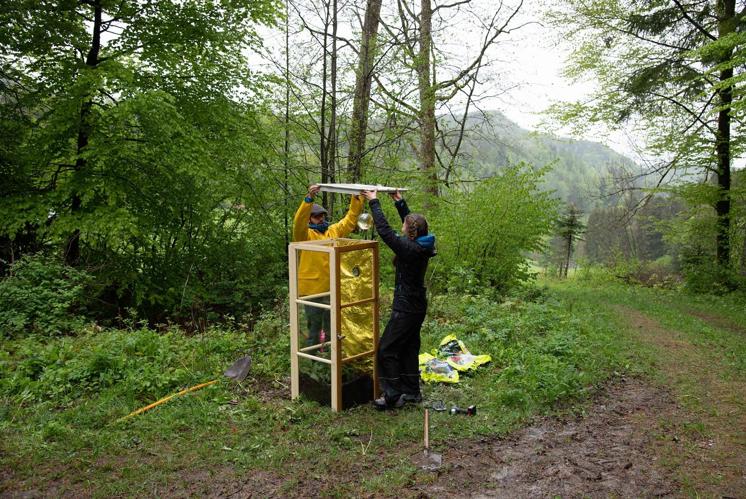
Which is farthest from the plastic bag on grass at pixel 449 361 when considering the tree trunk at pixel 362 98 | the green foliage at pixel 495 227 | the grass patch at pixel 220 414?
the green foliage at pixel 495 227

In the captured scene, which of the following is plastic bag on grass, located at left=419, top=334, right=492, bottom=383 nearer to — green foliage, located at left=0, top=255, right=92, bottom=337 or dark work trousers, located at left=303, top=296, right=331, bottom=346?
dark work trousers, located at left=303, top=296, right=331, bottom=346

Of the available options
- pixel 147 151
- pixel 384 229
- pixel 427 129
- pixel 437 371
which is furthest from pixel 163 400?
pixel 427 129

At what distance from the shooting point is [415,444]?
459 cm

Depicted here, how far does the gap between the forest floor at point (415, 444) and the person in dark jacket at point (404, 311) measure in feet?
0.82

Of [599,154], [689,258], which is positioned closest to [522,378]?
[689,258]

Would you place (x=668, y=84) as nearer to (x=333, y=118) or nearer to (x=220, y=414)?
(x=333, y=118)

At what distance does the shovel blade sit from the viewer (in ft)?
19.3

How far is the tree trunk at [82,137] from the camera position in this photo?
9578mm

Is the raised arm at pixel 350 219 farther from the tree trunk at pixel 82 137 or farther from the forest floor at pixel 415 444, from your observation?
the tree trunk at pixel 82 137

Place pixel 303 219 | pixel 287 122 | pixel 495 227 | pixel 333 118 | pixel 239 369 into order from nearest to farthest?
pixel 303 219 → pixel 239 369 → pixel 333 118 → pixel 287 122 → pixel 495 227

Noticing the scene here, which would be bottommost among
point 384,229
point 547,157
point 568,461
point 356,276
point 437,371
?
point 568,461

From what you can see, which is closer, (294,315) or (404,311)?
(404,311)

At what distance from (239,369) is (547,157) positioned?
71.5 meters

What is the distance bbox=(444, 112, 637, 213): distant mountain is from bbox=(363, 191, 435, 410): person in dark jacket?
27.1 feet
